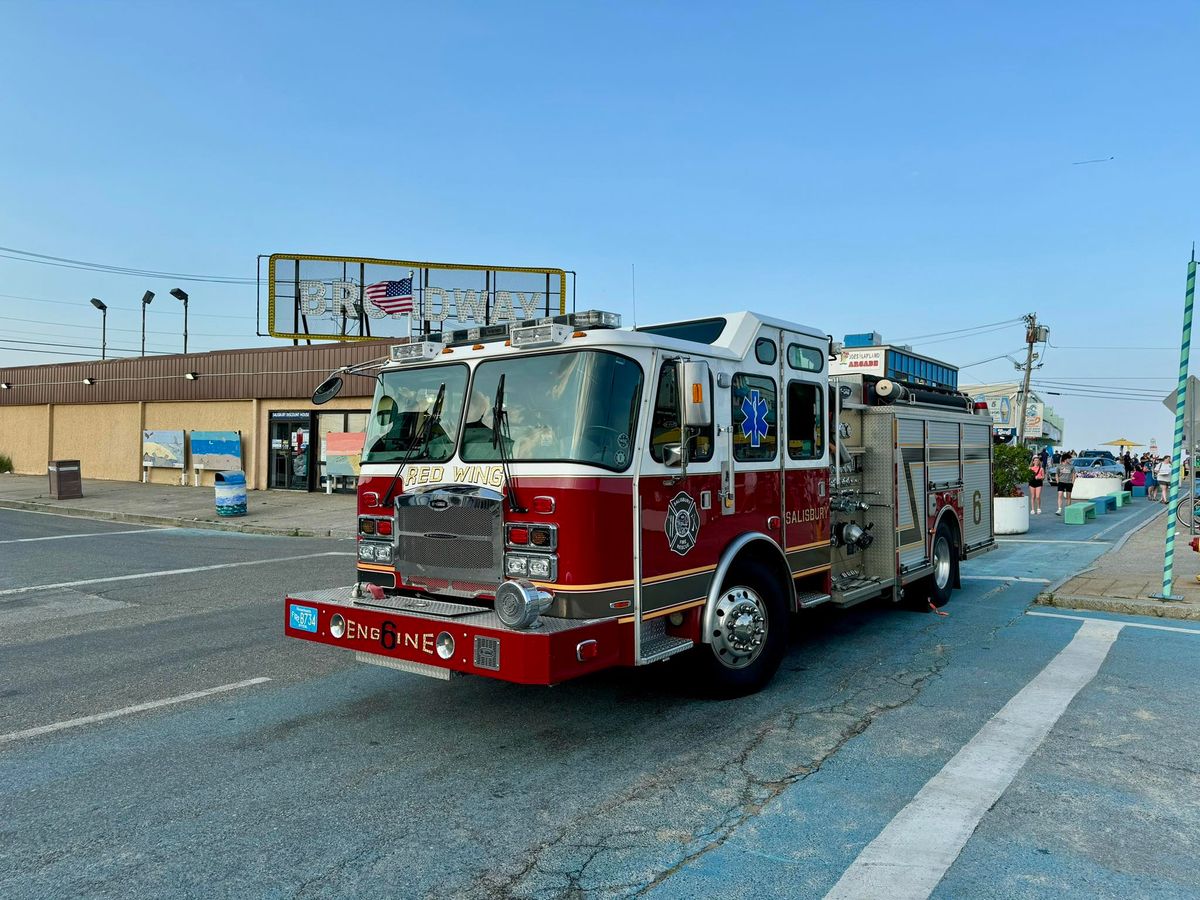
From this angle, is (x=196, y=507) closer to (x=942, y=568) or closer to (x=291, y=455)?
(x=291, y=455)

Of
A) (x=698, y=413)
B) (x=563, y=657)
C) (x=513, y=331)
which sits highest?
(x=513, y=331)

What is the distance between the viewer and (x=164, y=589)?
10.4 metres

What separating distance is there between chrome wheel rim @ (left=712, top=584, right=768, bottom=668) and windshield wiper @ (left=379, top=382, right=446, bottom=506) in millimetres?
2144

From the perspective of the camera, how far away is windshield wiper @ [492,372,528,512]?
4887 mm

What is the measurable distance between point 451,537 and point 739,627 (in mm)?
1967

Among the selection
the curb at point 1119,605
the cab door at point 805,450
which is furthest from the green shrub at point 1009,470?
the cab door at point 805,450

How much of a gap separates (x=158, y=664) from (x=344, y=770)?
125 inches

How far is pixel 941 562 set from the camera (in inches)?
363

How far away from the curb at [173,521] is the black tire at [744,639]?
40.4 feet

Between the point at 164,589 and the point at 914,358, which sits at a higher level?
the point at 914,358

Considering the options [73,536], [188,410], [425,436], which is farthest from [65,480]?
[425,436]

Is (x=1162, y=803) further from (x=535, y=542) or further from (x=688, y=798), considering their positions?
(x=535, y=542)

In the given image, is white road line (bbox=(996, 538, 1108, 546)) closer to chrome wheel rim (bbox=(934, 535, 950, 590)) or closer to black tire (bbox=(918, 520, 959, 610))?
black tire (bbox=(918, 520, 959, 610))

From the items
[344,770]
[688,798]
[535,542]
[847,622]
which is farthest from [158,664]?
[847,622]
